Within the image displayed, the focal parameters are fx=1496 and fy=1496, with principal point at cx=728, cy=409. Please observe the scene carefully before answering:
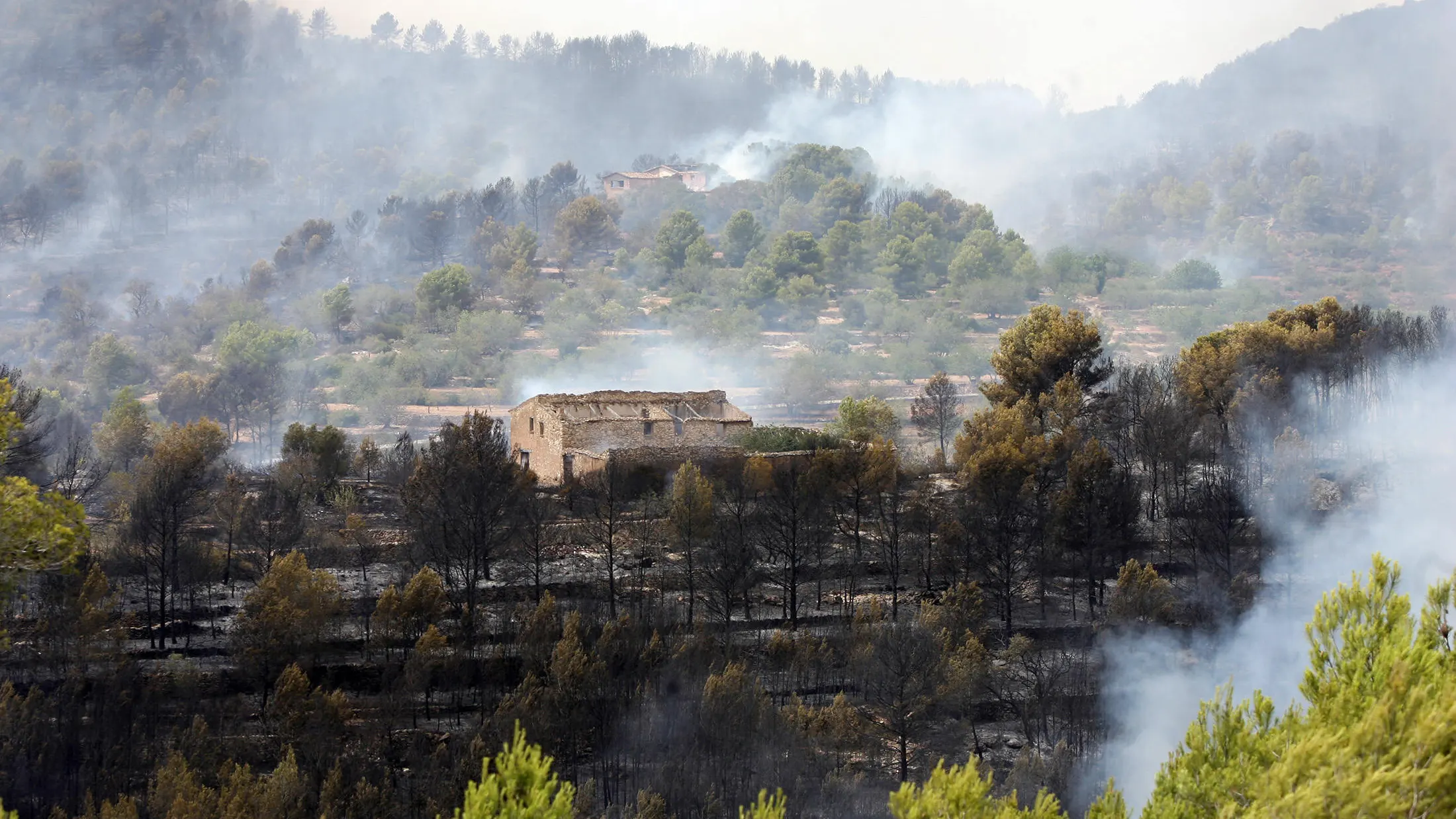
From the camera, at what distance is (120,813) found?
15.8m

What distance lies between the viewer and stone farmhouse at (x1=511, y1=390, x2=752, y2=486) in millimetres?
34594

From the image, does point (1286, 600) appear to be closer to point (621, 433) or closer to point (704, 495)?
point (704, 495)

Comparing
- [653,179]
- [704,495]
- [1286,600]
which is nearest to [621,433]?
[704,495]

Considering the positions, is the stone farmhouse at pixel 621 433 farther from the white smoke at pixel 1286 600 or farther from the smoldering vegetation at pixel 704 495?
the white smoke at pixel 1286 600

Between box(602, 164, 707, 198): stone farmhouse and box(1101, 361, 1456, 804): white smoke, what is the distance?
3536 inches

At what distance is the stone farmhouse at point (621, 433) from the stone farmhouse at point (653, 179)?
80712mm

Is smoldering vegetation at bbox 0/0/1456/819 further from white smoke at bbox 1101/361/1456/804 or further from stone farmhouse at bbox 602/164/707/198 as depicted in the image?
stone farmhouse at bbox 602/164/707/198

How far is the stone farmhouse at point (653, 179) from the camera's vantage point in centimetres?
11862

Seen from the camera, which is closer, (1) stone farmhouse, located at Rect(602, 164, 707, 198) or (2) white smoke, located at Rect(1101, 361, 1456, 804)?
(2) white smoke, located at Rect(1101, 361, 1456, 804)

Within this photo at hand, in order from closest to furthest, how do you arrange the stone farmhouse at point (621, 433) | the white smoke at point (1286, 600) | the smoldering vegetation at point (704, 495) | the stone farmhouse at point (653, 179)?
1. the smoldering vegetation at point (704, 495)
2. the white smoke at point (1286, 600)
3. the stone farmhouse at point (621, 433)
4. the stone farmhouse at point (653, 179)

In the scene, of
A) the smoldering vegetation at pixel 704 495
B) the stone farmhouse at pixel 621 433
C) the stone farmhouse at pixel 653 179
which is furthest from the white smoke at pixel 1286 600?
the stone farmhouse at pixel 653 179

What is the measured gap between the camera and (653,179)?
120 meters

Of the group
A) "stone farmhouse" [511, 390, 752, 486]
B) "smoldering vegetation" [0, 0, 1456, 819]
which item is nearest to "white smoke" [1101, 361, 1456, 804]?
"smoldering vegetation" [0, 0, 1456, 819]

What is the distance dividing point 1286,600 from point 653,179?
9886cm
